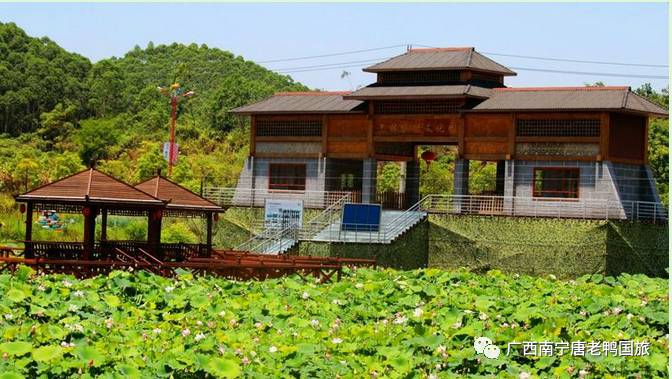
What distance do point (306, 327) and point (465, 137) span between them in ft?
67.9

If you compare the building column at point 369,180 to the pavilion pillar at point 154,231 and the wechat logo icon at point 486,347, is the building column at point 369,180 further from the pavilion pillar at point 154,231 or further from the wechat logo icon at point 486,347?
the wechat logo icon at point 486,347

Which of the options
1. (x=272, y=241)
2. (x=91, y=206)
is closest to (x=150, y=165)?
(x=272, y=241)

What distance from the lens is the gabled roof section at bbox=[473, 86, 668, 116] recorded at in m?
31.0

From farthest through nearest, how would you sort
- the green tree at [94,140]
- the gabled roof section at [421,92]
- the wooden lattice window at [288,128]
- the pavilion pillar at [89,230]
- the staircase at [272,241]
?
the green tree at [94,140], the wooden lattice window at [288,128], the gabled roof section at [421,92], the staircase at [272,241], the pavilion pillar at [89,230]

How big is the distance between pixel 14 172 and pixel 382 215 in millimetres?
14960

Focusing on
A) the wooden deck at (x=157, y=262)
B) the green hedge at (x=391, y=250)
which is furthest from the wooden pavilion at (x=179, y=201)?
the green hedge at (x=391, y=250)

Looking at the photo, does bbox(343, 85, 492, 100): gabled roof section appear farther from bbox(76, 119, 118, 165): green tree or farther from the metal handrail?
bbox(76, 119, 118, 165): green tree

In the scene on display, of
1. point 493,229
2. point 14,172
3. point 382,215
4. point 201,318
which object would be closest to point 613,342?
point 201,318

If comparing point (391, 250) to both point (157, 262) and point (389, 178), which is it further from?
point (389, 178)

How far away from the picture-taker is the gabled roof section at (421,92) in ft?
107

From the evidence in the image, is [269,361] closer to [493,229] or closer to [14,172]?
[493,229]

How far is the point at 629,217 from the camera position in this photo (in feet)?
102

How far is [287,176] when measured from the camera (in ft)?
118

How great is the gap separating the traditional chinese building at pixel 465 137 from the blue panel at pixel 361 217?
2655mm
